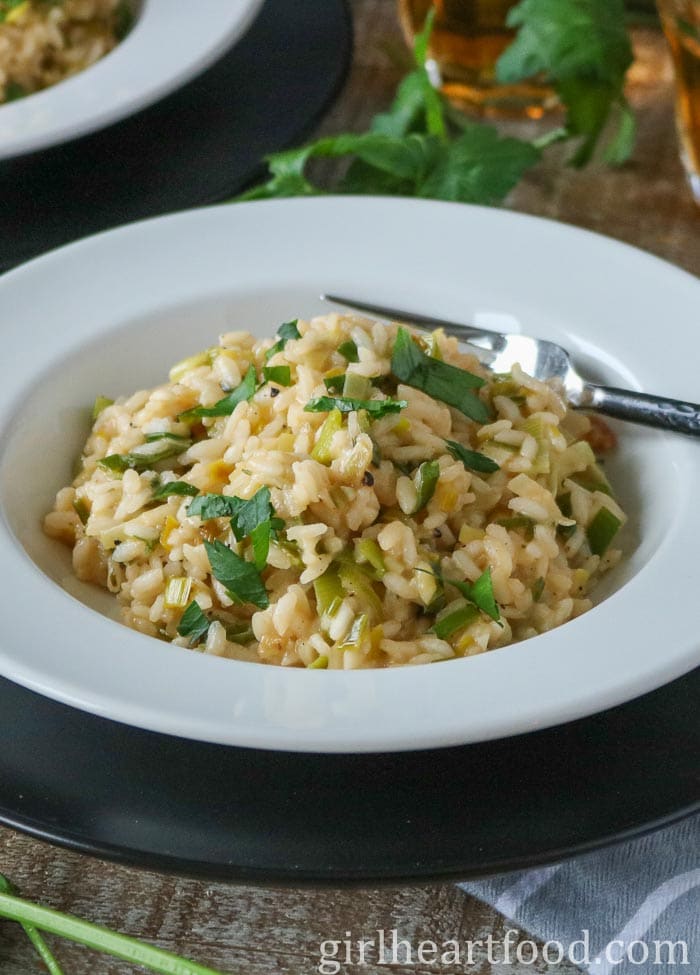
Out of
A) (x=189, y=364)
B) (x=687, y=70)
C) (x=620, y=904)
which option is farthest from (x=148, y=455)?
(x=687, y=70)

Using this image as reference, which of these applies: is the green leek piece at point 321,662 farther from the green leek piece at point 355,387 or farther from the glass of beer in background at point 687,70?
the glass of beer in background at point 687,70

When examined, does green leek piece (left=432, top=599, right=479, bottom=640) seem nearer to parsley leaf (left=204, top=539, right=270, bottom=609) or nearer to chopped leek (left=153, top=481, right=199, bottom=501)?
parsley leaf (left=204, top=539, right=270, bottom=609)

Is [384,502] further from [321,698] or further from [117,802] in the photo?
[117,802]

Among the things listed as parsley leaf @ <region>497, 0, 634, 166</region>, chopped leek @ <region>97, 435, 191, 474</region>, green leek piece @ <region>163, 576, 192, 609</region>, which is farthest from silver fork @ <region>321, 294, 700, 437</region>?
parsley leaf @ <region>497, 0, 634, 166</region>

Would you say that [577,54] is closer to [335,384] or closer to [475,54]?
[475,54]

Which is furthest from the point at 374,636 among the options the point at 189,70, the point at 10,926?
the point at 189,70

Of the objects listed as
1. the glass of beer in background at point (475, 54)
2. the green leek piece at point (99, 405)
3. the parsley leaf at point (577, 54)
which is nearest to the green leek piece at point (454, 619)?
the green leek piece at point (99, 405)

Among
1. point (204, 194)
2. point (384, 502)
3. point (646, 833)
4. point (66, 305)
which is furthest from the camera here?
point (204, 194)
